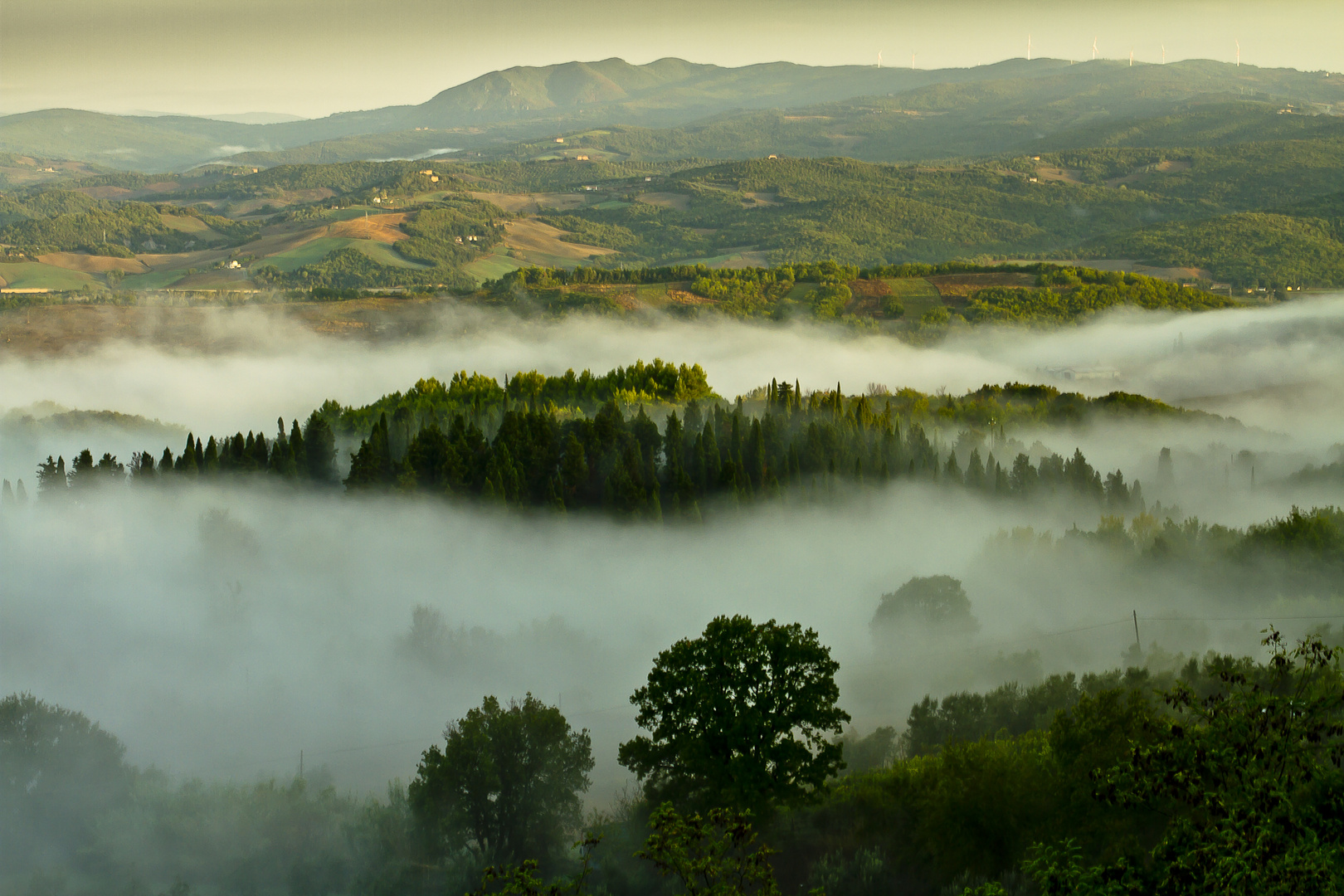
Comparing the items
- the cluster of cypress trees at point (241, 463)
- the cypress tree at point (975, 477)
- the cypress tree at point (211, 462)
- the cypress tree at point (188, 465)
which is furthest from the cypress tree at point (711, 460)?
the cypress tree at point (188, 465)

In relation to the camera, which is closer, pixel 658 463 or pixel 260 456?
pixel 260 456

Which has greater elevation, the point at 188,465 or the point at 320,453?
the point at 320,453

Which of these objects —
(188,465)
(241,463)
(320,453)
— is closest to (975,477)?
(320,453)

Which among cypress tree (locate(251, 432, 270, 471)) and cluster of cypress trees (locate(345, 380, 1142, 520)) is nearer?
cluster of cypress trees (locate(345, 380, 1142, 520))

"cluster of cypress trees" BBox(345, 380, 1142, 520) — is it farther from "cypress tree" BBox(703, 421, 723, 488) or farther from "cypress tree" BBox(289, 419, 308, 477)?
"cypress tree" BBox(289, 419, 308, 477)

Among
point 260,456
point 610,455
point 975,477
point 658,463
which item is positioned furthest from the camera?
point 975,477

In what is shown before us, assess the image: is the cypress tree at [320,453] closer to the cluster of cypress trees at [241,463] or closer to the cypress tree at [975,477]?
the cluster of cypress trees at [241,463]

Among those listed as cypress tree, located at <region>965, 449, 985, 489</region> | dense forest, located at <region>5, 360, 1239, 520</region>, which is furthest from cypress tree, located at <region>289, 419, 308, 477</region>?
cypress tree, located at <region>965, 449, 985, 489</region>

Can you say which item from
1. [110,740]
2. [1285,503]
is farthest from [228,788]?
[1285,503]

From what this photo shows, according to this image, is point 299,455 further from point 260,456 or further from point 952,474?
point 952,474

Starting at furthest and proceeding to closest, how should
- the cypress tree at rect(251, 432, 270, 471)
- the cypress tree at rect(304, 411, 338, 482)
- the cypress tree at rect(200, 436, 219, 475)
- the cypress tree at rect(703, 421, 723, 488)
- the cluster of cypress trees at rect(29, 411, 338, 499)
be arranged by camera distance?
the cypress tree at rect(200, 436, 219, 475) → the cypress tree at rect(304, 411, 338, 482) → the cluster of cypress trees at rect(29, 411, 338, 499) → the cypress tree at rect(251, 432, 270, 471) → the cypress tree at rect(703, 421, 723, 488)

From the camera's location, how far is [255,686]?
339 ft

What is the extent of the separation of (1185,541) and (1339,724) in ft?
245

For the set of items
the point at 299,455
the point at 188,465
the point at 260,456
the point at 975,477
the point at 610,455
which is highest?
the point at 610,455
